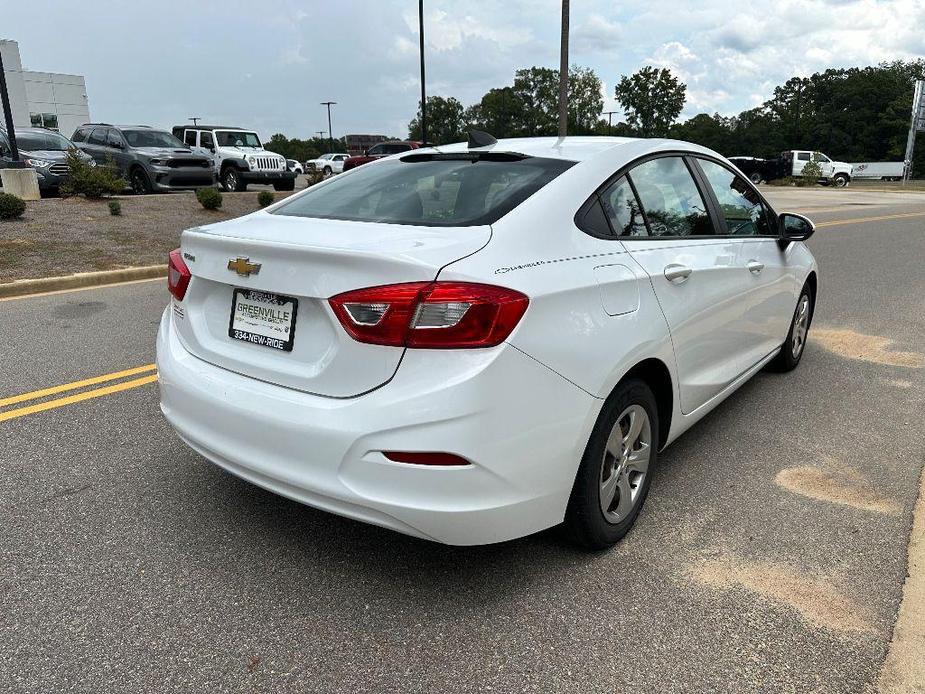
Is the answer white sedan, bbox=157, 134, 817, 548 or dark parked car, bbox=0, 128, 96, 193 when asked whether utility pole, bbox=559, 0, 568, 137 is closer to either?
dark parked car, bbox=0, 128, 96, 193

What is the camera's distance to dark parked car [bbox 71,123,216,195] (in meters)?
17.3

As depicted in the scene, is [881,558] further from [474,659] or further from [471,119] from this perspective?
[471,119]

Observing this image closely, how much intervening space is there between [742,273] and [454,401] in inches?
87.8

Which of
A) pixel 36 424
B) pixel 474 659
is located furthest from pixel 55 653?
pixel 36 424

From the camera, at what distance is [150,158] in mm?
17328

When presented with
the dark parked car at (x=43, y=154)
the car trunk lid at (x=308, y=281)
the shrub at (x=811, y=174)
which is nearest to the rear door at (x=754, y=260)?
the car trunk lid at (x=308, y=281)

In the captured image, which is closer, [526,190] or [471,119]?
[526,190]

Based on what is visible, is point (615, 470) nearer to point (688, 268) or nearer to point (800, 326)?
point (688, 268)

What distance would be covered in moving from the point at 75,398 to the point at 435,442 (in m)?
3.21

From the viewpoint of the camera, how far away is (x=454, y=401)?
6.93 ft

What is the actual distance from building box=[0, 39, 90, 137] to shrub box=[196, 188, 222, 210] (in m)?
44.4

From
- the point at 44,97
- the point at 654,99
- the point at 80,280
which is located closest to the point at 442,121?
the point at 654,99

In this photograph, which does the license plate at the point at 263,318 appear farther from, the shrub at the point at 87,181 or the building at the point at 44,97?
the building at the point at 44,97

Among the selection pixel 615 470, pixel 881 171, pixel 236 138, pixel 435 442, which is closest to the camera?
pixel 435 442
